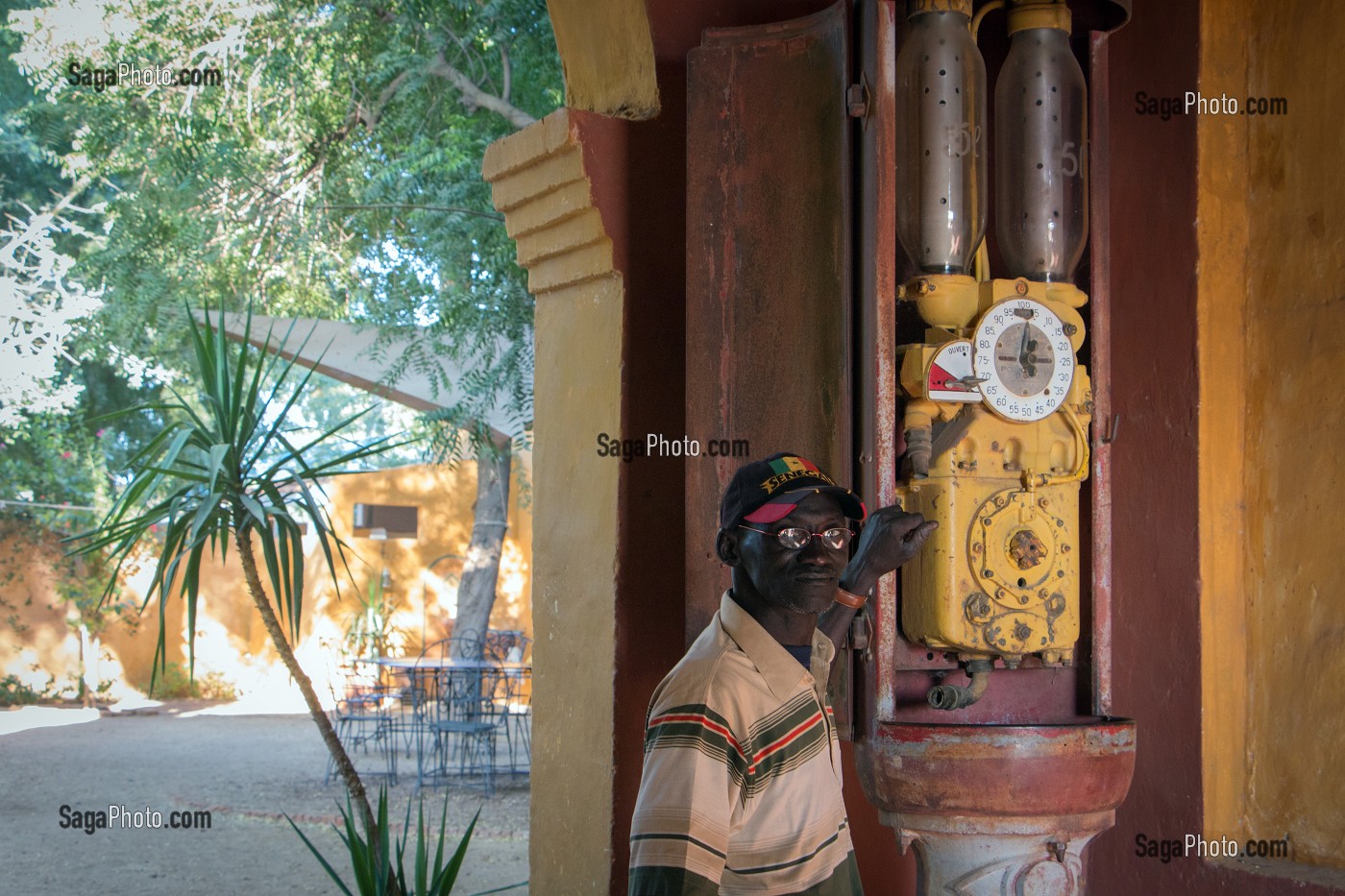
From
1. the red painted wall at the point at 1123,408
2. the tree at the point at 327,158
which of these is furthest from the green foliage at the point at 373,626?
the red painted wall at the point at 1123,408

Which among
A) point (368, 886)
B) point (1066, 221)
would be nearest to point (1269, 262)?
point (1066, 221)

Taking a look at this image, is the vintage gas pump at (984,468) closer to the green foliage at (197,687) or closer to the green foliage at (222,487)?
the green foliage at (222,487)

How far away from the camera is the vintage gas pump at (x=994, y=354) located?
9.20ft

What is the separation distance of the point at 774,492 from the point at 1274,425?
1.78 meters

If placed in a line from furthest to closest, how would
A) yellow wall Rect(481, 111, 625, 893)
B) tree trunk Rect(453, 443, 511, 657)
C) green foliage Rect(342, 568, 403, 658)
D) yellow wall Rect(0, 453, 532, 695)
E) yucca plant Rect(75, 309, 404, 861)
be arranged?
yellow wall Rect(0, 453, 532, 695) < green foliage Rect(342, 568, 403, 658) < tree trunk Rect(453, 443, 511, 657) < yucca plant Rect(75, 309, 404, 861) < yellow wall Rect(481, 111, 625, 893)

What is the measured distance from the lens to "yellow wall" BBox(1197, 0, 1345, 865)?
3.18 meters

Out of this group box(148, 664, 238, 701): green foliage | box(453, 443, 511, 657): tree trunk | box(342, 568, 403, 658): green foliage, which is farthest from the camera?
box(148, 664, 238, 701): green foliage

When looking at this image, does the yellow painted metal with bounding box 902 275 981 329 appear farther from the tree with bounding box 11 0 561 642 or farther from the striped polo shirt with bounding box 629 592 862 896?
the tree with bounding box 11 0 561 642

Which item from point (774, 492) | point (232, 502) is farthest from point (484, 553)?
point (774, 492)

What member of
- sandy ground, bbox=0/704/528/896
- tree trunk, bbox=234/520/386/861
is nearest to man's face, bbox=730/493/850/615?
tree trunk, bbox=234/520/386/861

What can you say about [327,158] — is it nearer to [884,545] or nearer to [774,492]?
[884,545]

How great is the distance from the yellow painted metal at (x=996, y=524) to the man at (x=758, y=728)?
1.58 feet

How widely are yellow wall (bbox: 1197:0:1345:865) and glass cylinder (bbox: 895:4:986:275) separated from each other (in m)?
0.83

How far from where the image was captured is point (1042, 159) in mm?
2986
